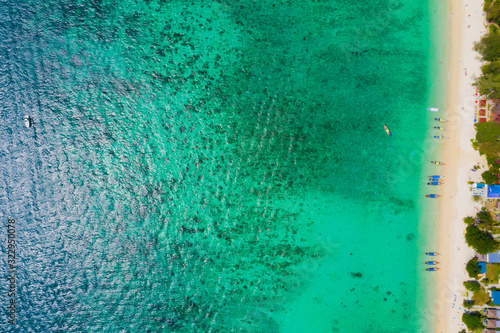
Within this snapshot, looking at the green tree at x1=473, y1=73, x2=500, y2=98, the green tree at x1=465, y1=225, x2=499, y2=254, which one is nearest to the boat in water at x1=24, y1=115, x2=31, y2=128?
the green tree at x1=465, y1=225, x2=499, y2=254

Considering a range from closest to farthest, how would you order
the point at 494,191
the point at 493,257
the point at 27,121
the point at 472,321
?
the point at 472,321
the point at 493,257
the point at 494,191
the point at 27,121

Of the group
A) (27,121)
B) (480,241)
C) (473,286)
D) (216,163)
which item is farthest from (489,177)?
(27,121)

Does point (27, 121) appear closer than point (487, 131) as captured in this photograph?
No

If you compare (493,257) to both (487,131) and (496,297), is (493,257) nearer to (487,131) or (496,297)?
(496,297)

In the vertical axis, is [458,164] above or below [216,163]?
above

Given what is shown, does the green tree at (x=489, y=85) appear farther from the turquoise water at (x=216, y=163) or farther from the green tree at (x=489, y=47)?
the turquoise water at (x=216, y=163)

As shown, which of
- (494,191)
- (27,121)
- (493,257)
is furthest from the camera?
(27,121)

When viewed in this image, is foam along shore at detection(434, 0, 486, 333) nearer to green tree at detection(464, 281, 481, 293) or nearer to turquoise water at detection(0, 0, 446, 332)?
green tree at detection(464, 281, 481, 293)
